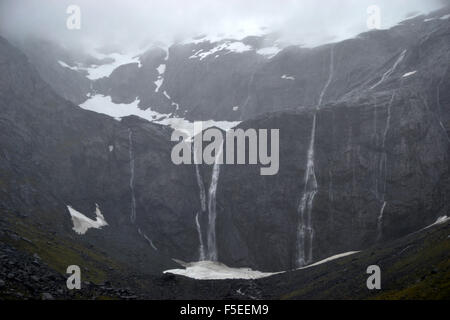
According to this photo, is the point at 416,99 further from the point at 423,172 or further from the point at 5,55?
the point at 5,55

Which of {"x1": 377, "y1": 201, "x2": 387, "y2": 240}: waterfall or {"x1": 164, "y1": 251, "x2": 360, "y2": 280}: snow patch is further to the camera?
{"x1": 377, "y1": 201, "x2": 387, "y2": 240}: waterfall

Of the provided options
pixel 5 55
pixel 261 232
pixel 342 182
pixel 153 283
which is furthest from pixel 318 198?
pixel 5 55

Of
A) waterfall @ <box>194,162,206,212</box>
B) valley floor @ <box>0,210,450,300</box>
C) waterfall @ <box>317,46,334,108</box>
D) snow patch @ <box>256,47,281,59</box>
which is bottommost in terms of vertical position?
valley floor @ <box>0,210,450,300</box>

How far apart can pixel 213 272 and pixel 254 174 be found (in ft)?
81.1

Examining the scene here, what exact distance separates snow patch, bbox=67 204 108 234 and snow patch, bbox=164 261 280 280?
18.7 m

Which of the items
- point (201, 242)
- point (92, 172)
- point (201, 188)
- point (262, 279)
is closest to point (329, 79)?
point (201, 188)

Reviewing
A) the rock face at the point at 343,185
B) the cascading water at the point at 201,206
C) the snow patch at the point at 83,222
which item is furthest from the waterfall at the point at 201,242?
the snow patch at the point at 83,222

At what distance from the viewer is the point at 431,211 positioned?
92938 mm

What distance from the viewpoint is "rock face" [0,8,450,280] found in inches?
3814

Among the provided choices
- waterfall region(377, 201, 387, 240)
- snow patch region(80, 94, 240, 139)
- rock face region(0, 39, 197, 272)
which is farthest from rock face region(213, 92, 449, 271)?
Result: snow patch region(80, 94, 240, 139)

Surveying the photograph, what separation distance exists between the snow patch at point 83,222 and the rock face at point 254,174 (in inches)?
64.0

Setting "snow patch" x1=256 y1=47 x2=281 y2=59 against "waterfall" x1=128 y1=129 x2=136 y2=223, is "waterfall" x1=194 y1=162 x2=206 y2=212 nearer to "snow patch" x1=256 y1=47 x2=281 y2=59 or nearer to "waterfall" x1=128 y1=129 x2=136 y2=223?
"waterfall" x1=128 y1=129 x2=136 y2=223

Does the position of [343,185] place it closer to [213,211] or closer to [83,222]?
[213,211]
